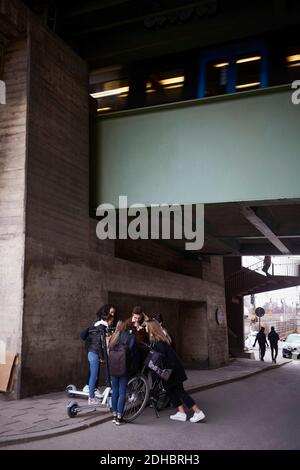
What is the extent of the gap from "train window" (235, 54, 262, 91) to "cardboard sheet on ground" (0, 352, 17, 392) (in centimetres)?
801

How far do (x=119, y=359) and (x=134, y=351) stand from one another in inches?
12.2

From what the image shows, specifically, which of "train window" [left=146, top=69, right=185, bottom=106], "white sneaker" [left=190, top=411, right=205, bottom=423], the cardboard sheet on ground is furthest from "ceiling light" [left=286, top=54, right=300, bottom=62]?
the cardboard sheet on ground

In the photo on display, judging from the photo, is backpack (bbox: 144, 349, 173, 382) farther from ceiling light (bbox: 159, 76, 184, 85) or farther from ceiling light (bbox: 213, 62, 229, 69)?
ceiling light (bbox: 159, 76, 184, 85)

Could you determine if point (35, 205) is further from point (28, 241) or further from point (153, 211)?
point (153, 211)

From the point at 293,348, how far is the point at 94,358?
869 inches

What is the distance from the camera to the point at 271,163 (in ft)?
31.7

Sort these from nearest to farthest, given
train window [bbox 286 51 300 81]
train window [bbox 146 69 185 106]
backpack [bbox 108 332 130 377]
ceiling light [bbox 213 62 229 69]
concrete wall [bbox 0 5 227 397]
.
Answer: backpack [bbox 108 332 130 377] → concrete wall [bbox 0 5 227 397] → train window [bbox 286 51 300 81] → ceiling light [bbox 213 62 229 69] → train window [bbox 146 69 185 106]


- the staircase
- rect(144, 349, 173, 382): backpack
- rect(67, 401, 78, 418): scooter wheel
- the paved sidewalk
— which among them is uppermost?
the staircase

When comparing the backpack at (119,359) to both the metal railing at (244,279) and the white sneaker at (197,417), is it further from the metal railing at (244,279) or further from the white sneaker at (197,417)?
the metal railing at (244,279)

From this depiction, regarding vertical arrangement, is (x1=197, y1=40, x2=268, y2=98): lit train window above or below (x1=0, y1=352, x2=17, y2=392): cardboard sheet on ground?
above

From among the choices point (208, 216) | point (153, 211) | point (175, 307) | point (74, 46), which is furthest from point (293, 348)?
point (74, 46)

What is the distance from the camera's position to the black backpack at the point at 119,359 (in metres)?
6.62

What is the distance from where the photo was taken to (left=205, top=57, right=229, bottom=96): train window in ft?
38.6

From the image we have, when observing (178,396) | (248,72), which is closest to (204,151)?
(248,72)
